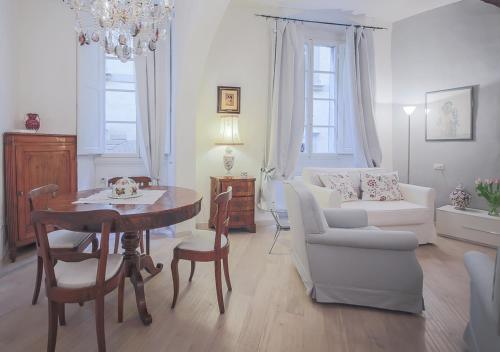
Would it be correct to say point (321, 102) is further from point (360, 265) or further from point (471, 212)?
point (360, 265)

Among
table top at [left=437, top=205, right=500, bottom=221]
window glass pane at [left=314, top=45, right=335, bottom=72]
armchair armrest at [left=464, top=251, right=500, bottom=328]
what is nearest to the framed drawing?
table top at [left=437, top=205, right=500, bottom=221]

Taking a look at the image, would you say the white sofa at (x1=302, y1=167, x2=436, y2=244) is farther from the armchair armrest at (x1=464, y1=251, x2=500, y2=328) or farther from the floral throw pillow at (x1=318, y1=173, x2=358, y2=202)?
the armchair armrest at (x1=464, y1=251, x2=500, y2=328)

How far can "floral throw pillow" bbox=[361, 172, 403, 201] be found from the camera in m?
4.03

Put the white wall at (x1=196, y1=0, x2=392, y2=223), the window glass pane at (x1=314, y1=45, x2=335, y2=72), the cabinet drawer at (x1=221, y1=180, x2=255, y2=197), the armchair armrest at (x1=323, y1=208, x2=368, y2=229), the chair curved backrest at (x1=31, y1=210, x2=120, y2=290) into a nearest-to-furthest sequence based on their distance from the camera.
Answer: the chair curved backrest at (x1=31, y1=210, x2=120, y2=290), the armchair armrest at (x1=323, y1=208, x2=368, y2=229), the cabinet drawer at (x1=221, y1=180, x2=255, y2=197), the white wall at (x1=196, y1=0, x2=392, y2=223), the window glass pane at (x1=314, y1=45, x2=335, y2=72)

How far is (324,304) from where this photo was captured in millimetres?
2338

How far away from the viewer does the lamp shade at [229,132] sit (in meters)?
4.29

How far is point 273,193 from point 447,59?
9.59ft

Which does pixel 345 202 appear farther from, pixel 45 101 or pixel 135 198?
pixel 45 101

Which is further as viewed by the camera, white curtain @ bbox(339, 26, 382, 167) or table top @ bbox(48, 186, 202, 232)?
white curtain @ bbox(339, 26, 382, 167)

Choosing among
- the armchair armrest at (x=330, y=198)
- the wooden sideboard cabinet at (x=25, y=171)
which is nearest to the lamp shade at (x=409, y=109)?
the armchair armrest at (x=330, y=198)

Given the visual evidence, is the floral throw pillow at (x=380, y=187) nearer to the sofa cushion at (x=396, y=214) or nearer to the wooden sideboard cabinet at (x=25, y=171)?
the sofa cushion at (x=396, y=214)

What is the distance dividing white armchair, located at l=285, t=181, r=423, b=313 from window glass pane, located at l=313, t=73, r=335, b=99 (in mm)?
2928

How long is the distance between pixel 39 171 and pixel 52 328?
2.12 meters

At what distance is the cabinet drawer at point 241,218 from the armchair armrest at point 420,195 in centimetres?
193
